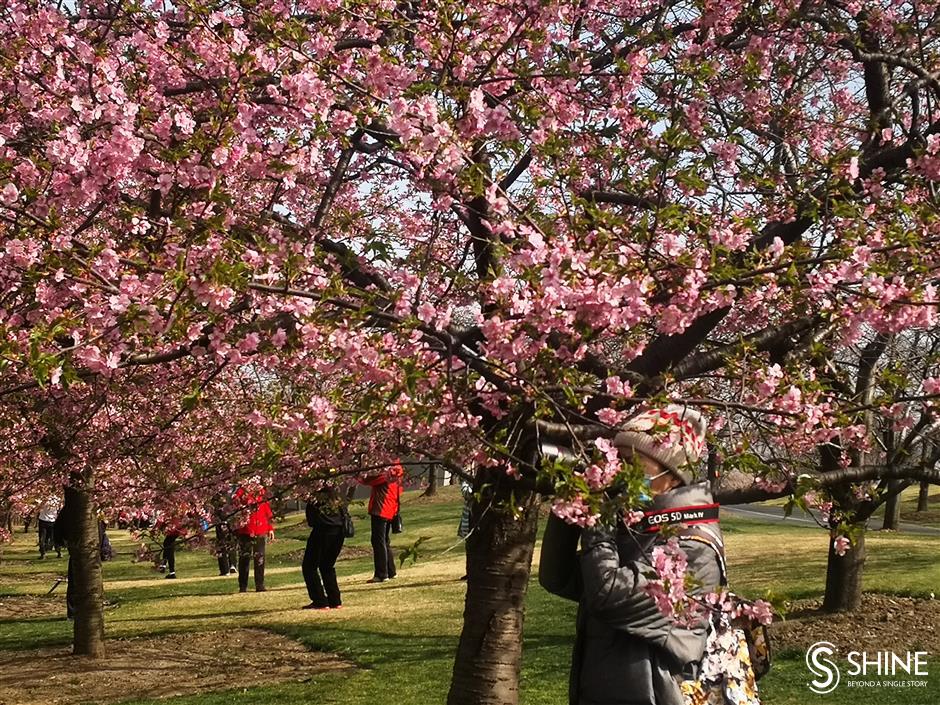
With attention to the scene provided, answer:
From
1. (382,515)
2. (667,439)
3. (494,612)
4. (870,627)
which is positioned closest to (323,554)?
(382,515)

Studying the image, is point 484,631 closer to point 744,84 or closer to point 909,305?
point 909,305

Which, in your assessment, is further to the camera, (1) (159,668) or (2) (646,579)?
(1) (159,668)

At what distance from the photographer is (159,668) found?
10.5 metres

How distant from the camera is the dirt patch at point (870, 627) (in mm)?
10047

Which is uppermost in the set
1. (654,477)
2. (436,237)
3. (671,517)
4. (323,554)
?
(436,237)

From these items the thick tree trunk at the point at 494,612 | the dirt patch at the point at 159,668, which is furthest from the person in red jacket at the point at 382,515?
the thick tree trunk at the point at 494,612

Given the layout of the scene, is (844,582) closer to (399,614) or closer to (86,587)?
(399,614)

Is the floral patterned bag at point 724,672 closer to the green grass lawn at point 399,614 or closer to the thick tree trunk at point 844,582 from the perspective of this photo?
the green grass lawn at point 399,614

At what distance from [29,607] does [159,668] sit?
8.41m

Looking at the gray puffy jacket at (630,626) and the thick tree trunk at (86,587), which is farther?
the thick tree trunk at (86,587)

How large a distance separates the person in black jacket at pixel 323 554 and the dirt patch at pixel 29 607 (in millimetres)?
5070

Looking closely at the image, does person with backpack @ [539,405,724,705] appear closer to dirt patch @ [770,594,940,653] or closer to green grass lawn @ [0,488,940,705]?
green grass lawn @ [0,488,940,705]

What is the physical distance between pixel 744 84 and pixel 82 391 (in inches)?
229

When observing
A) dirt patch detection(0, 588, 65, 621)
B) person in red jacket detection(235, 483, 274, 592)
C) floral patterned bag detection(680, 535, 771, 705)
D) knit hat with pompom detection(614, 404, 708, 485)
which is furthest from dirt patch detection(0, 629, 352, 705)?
knit hat with pompom detection(614, 404, 708, 485)
